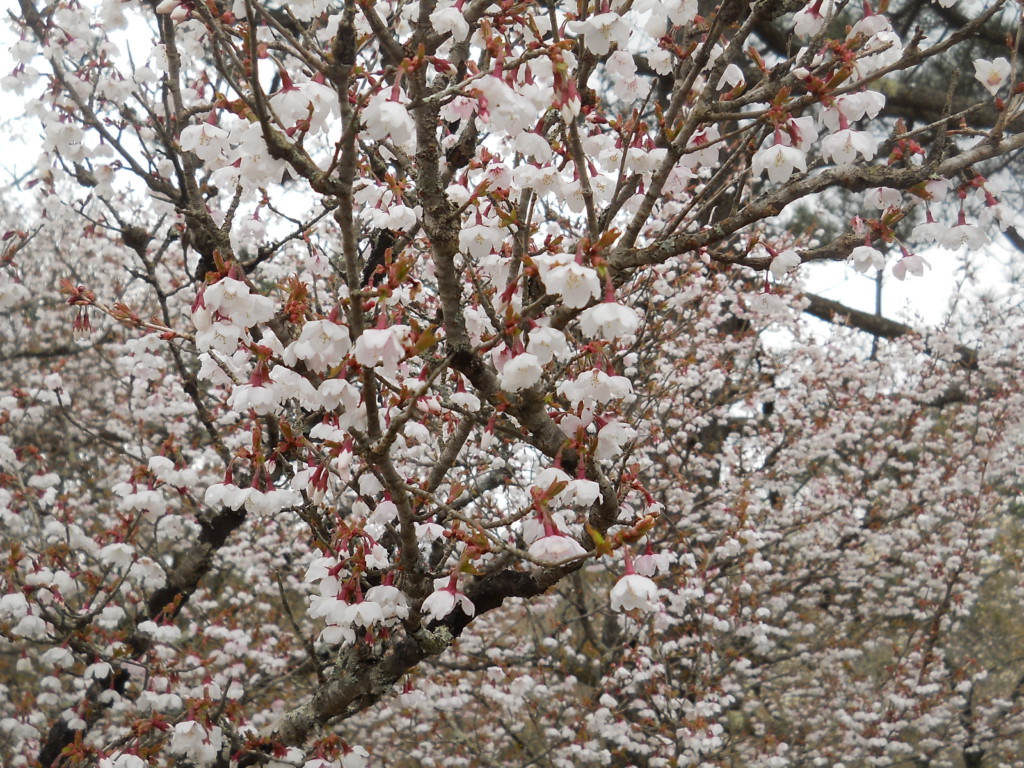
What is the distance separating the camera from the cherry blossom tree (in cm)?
197

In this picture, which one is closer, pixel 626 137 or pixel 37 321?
pixel 626 137

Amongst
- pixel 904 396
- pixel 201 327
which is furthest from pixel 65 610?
→ pixel 904 396

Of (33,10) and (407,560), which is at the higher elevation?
(33,10)

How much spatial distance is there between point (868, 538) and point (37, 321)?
34.1 feet

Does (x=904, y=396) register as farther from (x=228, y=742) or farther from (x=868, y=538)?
(x=228, y=742)

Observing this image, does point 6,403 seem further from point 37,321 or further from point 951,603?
point 951,603

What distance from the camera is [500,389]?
2352mm

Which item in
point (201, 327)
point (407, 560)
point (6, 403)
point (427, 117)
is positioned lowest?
point (407, 560)

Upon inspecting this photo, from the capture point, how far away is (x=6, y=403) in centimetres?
536

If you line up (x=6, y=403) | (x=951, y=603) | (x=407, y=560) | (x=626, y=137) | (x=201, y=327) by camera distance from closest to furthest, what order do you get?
(x=201, y=327)
(x=626, y=137)
(x=407, y=560)
(x=6, y=403)
(x=951, y=603)

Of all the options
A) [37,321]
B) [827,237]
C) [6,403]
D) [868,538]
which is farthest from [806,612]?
[37,321]

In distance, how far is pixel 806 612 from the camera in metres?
8.11

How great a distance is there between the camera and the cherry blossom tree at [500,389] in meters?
1.97

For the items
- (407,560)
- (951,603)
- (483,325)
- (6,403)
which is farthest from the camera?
(951,603)
